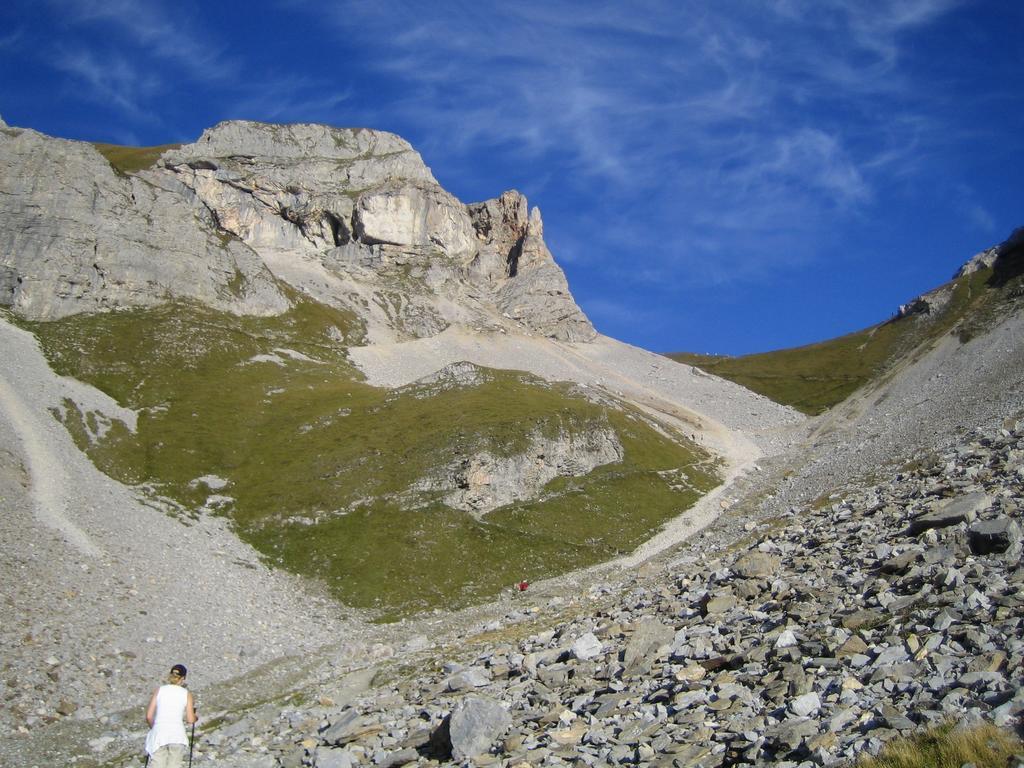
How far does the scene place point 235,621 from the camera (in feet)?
150

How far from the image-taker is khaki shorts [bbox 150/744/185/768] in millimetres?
16344

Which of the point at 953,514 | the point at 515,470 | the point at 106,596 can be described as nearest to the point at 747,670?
the point at 953,514

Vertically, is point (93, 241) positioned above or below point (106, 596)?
above

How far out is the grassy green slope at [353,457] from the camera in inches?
2510

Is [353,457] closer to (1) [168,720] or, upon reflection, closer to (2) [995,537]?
(1) [168,720]

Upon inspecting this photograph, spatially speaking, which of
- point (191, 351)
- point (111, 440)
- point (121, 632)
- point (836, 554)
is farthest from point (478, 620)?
point (191, 351)

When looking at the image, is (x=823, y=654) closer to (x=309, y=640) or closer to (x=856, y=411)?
(x=309, y=640)

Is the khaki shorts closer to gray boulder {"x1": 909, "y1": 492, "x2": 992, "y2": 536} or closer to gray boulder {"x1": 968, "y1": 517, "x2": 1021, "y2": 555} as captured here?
gray boulder {"x1": 968, "y1": 517, "x2": 1021, "y2": 555}

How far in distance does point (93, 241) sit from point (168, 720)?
13077cm

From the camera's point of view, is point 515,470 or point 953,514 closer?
point 953,514

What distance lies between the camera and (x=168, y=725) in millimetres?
16766

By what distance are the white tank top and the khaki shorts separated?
0.08 metres

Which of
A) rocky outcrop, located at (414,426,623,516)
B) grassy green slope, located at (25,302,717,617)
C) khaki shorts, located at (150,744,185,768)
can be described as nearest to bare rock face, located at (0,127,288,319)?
grassy green slope, located at (25,302,717,617)

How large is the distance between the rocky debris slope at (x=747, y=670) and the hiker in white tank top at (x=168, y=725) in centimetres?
464
